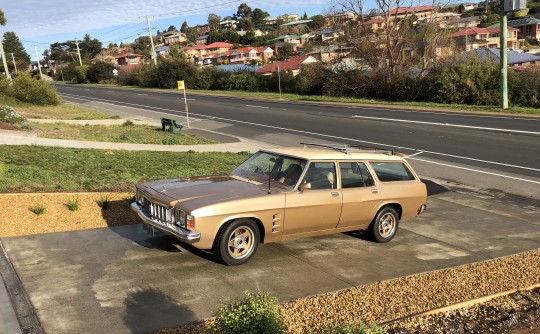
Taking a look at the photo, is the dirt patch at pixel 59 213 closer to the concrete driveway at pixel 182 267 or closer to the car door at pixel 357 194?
the concrete driveway at pixel 182 267

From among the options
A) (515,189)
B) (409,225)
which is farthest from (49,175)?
(515,189)

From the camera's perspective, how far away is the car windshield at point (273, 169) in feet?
22.4

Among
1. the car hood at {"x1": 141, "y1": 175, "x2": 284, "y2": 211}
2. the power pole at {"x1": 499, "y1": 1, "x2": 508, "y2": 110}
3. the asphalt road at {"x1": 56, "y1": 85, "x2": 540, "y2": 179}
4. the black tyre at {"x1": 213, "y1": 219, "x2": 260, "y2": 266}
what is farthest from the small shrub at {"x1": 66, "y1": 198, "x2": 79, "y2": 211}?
the power pole at {"x1": 499, "y1": 1, "x2": 508, "y2": 110}

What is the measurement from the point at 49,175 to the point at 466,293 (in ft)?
25.7

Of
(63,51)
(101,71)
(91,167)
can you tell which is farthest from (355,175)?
(63,51)

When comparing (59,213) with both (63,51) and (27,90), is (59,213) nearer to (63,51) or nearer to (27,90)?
(27,90)

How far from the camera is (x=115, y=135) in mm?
18859

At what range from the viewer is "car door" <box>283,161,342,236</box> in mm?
6473

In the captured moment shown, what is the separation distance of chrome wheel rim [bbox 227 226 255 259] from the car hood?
1.41 feet

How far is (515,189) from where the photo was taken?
11766 mm

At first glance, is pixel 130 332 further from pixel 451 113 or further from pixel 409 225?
pixel 451 113

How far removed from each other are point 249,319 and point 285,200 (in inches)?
116

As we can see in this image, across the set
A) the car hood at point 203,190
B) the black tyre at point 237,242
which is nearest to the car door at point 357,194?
the car hood at point 203,190

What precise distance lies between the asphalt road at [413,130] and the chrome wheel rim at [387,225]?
7.33 m
